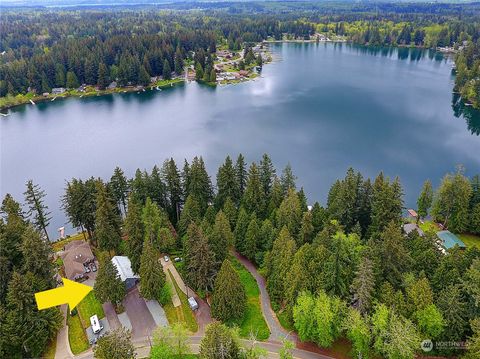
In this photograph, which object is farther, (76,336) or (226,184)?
(226,184)

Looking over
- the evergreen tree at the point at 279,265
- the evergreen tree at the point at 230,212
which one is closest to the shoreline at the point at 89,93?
the evergreen tree at the point at 230,212

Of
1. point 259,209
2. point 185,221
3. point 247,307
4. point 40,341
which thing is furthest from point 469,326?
point 40,341

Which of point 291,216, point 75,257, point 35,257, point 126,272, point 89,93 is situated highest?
point 35,257

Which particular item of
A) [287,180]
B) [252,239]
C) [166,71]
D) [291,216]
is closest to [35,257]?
[252,239]

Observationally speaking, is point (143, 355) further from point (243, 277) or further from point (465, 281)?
point (465, 281)

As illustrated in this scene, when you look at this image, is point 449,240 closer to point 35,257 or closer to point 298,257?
point 298,257
